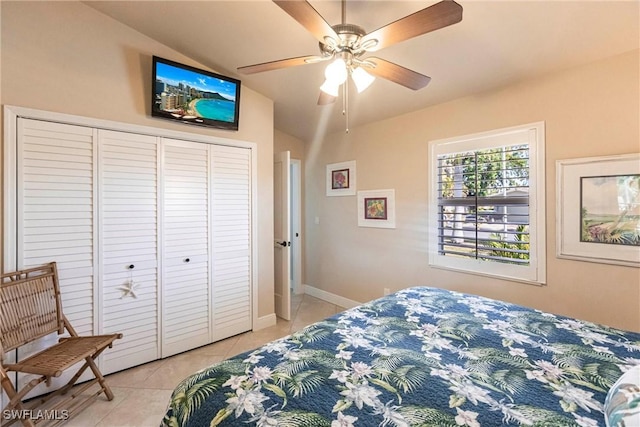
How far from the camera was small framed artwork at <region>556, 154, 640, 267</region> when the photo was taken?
1.91 m

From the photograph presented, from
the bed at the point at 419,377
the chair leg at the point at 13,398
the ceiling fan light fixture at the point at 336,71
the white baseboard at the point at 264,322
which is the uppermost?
the ceiling fan light fixture at the point at 336,71

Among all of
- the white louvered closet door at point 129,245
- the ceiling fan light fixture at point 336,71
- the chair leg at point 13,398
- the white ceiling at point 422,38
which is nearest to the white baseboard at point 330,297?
the white louvered closet door at point 129,245

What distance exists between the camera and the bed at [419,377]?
94 centimetres

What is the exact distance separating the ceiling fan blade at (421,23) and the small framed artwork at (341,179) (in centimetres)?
235

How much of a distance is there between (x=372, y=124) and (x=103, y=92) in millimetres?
2733

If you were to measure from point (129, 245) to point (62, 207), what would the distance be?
1.75 feet

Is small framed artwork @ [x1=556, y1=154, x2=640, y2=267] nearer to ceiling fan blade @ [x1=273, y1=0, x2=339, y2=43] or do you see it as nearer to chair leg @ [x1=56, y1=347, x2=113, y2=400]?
ceiling fan blade @ [x1=273, y1=0, x2=339, y2=43]

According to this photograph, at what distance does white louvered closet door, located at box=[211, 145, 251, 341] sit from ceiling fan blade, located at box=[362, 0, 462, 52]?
198cm

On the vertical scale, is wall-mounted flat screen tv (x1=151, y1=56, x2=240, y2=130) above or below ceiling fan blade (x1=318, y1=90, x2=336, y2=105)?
above

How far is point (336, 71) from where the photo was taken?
5.25ft

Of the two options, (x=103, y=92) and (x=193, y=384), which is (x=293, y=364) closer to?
(x=193, y=384)

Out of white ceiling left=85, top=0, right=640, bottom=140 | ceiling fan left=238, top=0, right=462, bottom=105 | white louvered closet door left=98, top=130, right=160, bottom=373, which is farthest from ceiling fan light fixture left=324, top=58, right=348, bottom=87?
white louvered closet door left=98, top=130, right=160, bottom=373

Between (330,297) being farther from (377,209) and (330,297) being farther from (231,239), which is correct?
(231,239)

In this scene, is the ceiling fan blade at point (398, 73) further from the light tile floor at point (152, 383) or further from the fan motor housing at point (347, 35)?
the light tile floor at point (152, 383)
